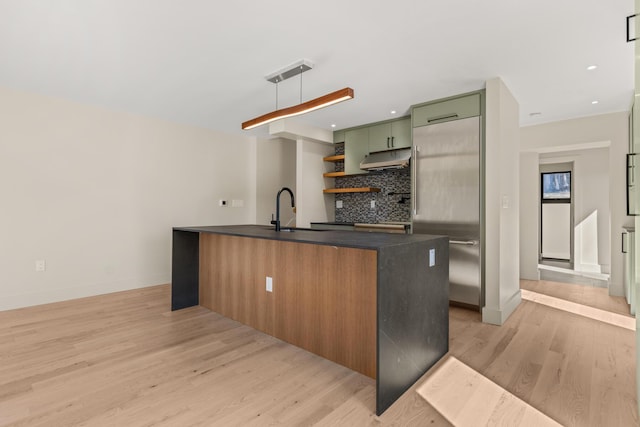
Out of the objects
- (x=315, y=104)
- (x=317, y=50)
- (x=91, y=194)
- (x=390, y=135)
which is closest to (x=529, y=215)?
(x=390, y=135)

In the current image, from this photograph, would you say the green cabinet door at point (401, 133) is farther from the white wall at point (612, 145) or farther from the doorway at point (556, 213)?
the doorway at point (556, 213)

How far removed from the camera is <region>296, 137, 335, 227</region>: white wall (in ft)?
17.8

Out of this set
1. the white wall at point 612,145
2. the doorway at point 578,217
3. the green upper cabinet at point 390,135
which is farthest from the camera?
the doorway at point 578,217

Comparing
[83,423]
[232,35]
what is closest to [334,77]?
[232,35]

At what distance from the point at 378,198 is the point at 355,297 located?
3363mm

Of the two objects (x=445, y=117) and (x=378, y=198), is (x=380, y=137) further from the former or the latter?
(x=445, y=117)

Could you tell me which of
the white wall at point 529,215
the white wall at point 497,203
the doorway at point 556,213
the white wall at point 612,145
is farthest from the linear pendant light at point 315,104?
the doorway at point 556,213

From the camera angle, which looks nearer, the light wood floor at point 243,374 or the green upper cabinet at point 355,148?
the light wood floor at point 243,374

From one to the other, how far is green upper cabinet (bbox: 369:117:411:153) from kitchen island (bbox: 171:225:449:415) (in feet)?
8.35

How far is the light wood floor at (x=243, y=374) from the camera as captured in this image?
178cm

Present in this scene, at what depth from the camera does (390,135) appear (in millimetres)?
4875

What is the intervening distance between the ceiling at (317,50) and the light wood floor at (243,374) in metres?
2.44

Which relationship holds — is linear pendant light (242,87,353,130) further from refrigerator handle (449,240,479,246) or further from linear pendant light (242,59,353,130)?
refrigerator handle (449,240,479,246)

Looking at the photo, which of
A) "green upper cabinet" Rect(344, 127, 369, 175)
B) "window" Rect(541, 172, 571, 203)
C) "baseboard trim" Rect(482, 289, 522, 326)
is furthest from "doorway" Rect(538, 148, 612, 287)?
→ "green upper cabinet" Rect(344, 127, 369, 175)
